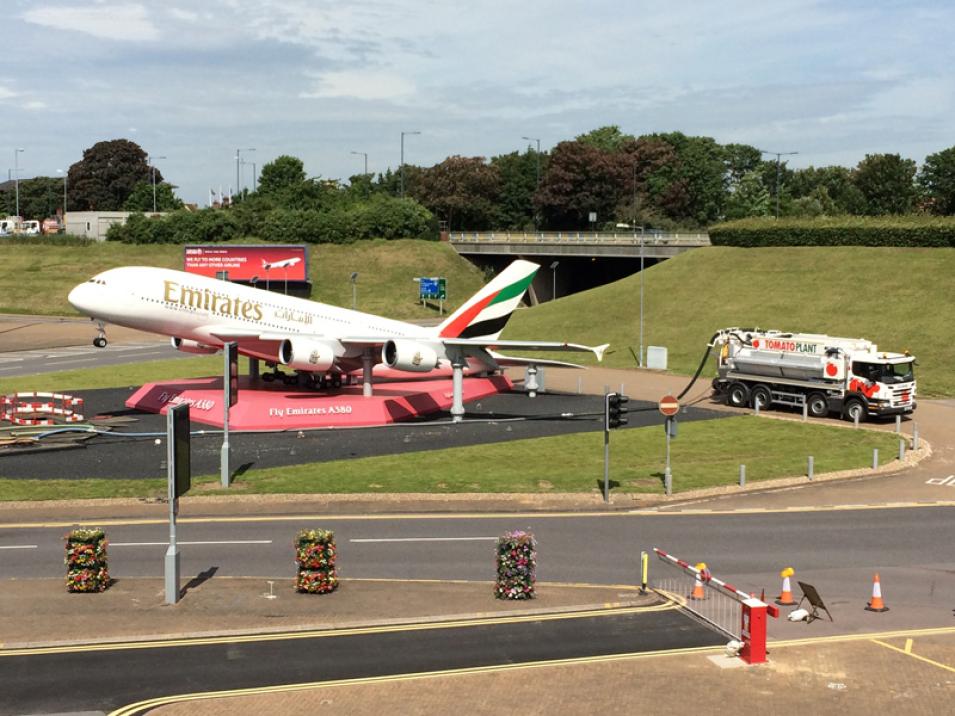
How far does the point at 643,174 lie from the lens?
148500 mm

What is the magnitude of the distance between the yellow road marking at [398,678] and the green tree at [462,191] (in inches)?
4986

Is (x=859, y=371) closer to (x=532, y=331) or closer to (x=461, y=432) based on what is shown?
(x=461, y=432)

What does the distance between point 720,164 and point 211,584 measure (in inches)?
6148

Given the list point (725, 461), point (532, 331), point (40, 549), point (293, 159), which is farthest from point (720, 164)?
point (40, 549)

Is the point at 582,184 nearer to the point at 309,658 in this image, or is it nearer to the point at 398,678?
the point at 309,658

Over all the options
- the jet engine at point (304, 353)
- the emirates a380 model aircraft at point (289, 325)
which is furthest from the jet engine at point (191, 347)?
the jet engine at point (304, 353)

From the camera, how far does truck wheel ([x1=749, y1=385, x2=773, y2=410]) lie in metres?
48.2

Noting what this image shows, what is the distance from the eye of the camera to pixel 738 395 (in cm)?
4962

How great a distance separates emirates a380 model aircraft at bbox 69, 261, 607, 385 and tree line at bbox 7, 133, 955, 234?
72.7 m

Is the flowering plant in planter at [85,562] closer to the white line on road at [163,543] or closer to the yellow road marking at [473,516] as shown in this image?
the white line on road at [163,543]

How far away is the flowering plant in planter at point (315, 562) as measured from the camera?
66.5ft

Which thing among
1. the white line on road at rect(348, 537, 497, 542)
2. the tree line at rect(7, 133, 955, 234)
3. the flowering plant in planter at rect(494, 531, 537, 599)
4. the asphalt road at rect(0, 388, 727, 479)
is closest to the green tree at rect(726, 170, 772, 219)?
the tree line at rect(7, 133, 955, 234)

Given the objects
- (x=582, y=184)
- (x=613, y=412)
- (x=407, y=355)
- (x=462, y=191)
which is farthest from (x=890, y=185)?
(x=613, y=412)

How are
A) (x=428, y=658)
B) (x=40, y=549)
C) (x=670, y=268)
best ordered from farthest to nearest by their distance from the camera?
(x=670, y=268) < (x=40, y=549) < (x=428, y=658)
